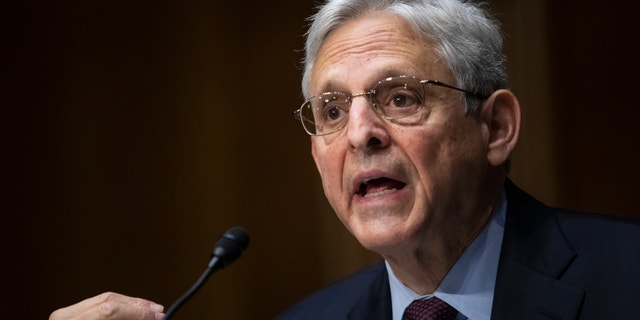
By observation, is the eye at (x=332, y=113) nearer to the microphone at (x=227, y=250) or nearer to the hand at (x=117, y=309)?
the microphone at (x=227, y=250)

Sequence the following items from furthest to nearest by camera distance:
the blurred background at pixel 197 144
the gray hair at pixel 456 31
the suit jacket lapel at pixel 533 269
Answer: the blurred background at pixel 197 144 < the gray hair at pixel 456 31 < the suit jacket lapel at pixel 533 269

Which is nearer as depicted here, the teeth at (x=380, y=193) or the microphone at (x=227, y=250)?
the microphone at (x=227, y=250)

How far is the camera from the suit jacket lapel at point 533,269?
1.69m


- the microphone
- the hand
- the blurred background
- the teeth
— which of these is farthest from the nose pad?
the blurred background

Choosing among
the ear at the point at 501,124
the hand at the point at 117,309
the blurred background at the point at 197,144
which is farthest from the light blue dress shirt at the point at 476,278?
the blurred background at the point at 197,144

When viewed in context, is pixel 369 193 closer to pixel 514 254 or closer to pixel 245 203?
A: pixel 514 254

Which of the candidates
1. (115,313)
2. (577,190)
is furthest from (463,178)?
(577,190)

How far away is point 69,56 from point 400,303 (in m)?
1.84

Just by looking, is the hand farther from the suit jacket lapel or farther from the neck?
the suit jacket lapel

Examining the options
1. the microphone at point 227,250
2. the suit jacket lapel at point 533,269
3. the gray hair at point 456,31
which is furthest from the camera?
the gray hair at point 456,31

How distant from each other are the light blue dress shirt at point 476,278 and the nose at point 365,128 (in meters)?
0.35

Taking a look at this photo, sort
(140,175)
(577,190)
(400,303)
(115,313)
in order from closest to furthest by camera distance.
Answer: (115,313)
(400,303)
(577,190)
(140,175)

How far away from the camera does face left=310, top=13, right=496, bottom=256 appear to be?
5.66 ft

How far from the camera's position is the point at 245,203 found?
3.25 meters
